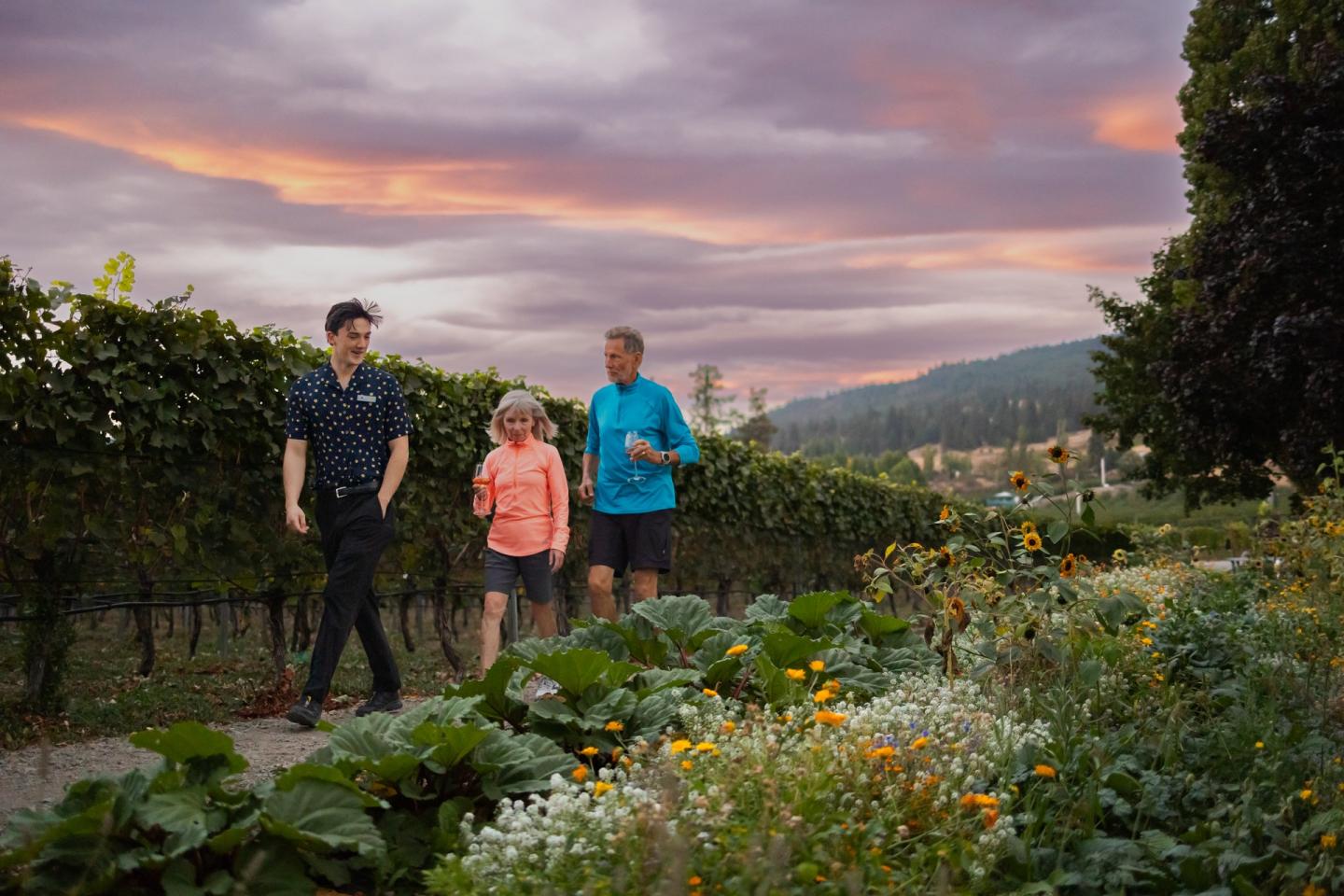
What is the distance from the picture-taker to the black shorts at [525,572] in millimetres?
7254

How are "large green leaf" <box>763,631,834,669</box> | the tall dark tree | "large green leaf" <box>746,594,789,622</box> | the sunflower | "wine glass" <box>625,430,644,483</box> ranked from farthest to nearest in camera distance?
the tall dark tree, "wine glass" <box>625,430,644,483</box>, "large green leaf" <box>746,594,789,622</box>, the sunflower, "large green leaf" <box>763,631,834,669</box>

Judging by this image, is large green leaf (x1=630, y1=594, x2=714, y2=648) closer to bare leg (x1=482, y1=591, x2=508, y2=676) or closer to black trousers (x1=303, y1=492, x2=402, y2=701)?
black trousers (x1=303, y1=492, x2=402, y2=701)

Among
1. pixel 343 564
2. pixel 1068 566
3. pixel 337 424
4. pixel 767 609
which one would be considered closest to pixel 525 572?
pixel 343 564

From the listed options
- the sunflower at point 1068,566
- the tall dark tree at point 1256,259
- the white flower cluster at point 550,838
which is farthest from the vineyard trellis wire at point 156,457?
the tall dark tree at point 1256,259

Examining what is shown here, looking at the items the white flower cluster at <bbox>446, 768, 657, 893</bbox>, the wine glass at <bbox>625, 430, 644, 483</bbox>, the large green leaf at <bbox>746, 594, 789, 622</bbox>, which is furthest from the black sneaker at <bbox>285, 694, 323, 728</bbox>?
the white flower cluster at <bbox>446, 768, 657, 893</bbox>

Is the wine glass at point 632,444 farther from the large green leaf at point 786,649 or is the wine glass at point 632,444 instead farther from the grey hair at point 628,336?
the large green leaf at point 786,649

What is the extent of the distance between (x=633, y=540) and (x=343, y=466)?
2.01 metres

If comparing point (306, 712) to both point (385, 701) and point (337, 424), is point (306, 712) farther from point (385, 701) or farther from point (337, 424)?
point (337, 424)

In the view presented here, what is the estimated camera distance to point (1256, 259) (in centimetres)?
1797

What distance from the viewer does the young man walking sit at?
19.9 feet

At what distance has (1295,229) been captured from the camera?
17562 mm

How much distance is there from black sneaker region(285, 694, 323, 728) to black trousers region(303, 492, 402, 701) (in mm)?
30

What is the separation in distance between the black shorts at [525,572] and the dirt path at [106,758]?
1.39 m

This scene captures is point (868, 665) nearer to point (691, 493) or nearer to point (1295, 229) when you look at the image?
point (691, 493)
